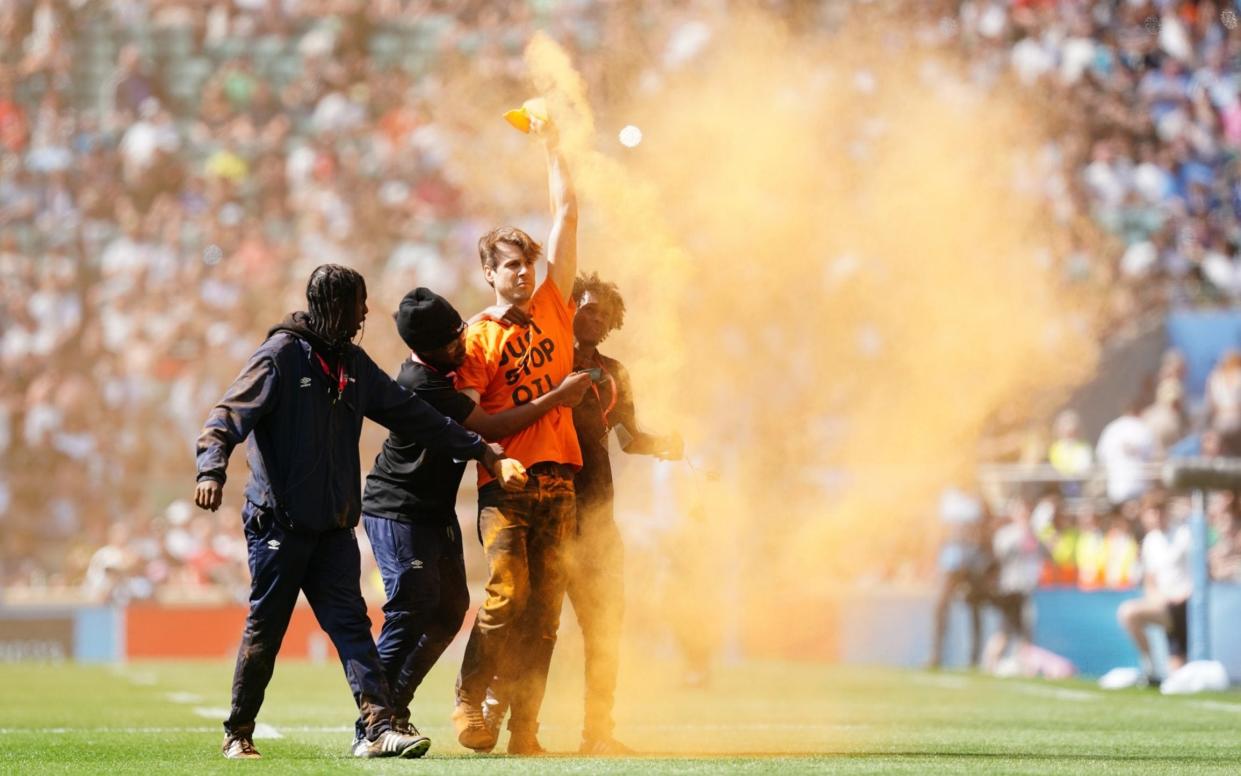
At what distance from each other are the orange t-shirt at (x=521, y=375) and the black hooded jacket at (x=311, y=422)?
323 millimetres

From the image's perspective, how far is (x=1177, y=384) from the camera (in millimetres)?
21016

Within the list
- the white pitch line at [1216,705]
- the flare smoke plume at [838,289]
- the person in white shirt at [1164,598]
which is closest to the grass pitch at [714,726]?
the white pitch line at [1216,705]

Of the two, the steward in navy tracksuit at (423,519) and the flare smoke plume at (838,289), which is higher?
the flare smoke plume at (838,289)

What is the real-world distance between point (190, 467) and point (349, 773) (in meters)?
16.6

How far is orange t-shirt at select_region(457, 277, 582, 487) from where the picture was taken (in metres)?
8.43

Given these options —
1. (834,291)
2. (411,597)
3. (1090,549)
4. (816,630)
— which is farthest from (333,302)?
(834,291)

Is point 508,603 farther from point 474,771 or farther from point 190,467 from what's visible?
point 190,467

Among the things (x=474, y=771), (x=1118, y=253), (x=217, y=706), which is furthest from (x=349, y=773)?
(x=1118, y=253)

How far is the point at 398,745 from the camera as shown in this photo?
8.02 meters

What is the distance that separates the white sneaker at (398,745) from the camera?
26.2ft

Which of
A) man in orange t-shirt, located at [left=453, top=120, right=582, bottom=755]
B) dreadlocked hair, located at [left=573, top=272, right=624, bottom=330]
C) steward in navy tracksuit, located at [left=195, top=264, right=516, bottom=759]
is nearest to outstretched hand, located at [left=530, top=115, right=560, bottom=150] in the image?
man in orange t-shirt, located at [left=453, top=120, right=582, bottom=755]

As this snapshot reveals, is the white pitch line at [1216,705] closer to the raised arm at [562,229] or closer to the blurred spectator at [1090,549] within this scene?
the blurred spectator at [1090,549]

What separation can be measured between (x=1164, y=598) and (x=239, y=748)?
34.8 feet

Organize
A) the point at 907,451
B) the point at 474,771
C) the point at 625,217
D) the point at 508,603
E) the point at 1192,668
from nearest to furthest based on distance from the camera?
the point at 474,771 → the point at 508,603 → the point at 625,217 → the point at 1192,668 → the point at 907,451
